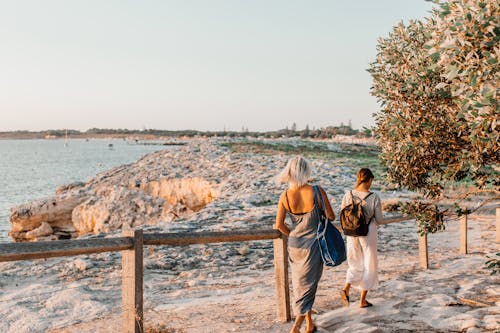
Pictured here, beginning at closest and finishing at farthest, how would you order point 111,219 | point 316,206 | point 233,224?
point 316,206 → point 233,224 → point 111,219

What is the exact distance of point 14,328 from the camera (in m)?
7.25

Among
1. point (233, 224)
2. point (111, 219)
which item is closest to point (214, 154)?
point (111, 219)

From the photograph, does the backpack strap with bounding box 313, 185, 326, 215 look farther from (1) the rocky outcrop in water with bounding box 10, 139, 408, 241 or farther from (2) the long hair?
(1) the rocky outcrop in water with bounding box 10, 139, 408, 241

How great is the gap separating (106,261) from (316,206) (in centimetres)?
641

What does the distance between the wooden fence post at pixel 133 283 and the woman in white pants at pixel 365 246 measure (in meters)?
3.16

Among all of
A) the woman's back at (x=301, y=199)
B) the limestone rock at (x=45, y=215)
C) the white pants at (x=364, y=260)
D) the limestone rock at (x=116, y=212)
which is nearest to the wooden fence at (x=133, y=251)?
the woman's back at (x=301, y=199)

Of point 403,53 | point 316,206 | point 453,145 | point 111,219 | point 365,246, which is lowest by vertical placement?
point 111,219

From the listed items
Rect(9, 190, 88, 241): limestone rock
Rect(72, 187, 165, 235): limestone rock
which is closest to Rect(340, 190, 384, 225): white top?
Rect(72, 187, 165, 235): limestone rock

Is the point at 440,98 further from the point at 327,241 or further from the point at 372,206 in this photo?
the point at 327,241

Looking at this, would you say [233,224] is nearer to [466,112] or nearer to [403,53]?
[403,53]

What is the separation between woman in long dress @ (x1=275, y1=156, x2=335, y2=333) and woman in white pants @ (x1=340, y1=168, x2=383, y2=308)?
1194 millimetres

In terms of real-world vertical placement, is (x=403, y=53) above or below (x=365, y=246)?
above

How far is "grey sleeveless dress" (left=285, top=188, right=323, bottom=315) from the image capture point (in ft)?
20.2

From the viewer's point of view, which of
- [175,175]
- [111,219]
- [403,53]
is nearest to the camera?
[403,53]
